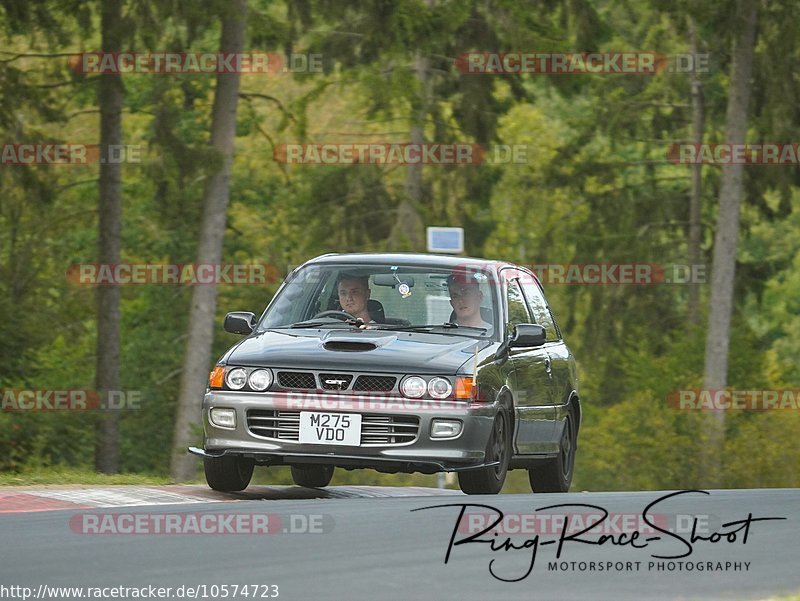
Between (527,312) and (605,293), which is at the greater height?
(527,312)

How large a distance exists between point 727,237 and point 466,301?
22.1m

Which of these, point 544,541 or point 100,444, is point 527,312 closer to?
point 544,541

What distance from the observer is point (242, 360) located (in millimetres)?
12469

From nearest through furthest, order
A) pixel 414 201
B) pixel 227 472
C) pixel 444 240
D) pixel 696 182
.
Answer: pixel 227 472, pixel 444 240, pixel 414 201, pixel 696 182

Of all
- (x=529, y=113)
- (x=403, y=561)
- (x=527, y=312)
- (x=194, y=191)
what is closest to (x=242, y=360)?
(x=527, y=312)

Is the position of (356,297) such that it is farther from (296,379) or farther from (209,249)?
(209,249)

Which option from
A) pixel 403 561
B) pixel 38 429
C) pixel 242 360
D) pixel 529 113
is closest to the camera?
pixel 403 561

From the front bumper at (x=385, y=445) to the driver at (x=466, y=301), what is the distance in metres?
1.17

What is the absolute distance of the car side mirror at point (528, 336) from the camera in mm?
13203

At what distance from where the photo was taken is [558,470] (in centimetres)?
1472

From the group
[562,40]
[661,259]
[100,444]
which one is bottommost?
[100,444]

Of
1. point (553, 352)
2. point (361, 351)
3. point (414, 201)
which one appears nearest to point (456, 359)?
point (361, 351)

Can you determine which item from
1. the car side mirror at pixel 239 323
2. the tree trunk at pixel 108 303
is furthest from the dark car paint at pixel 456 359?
the tree trunk at pixel 108 303

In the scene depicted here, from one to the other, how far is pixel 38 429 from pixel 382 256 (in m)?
15.5
